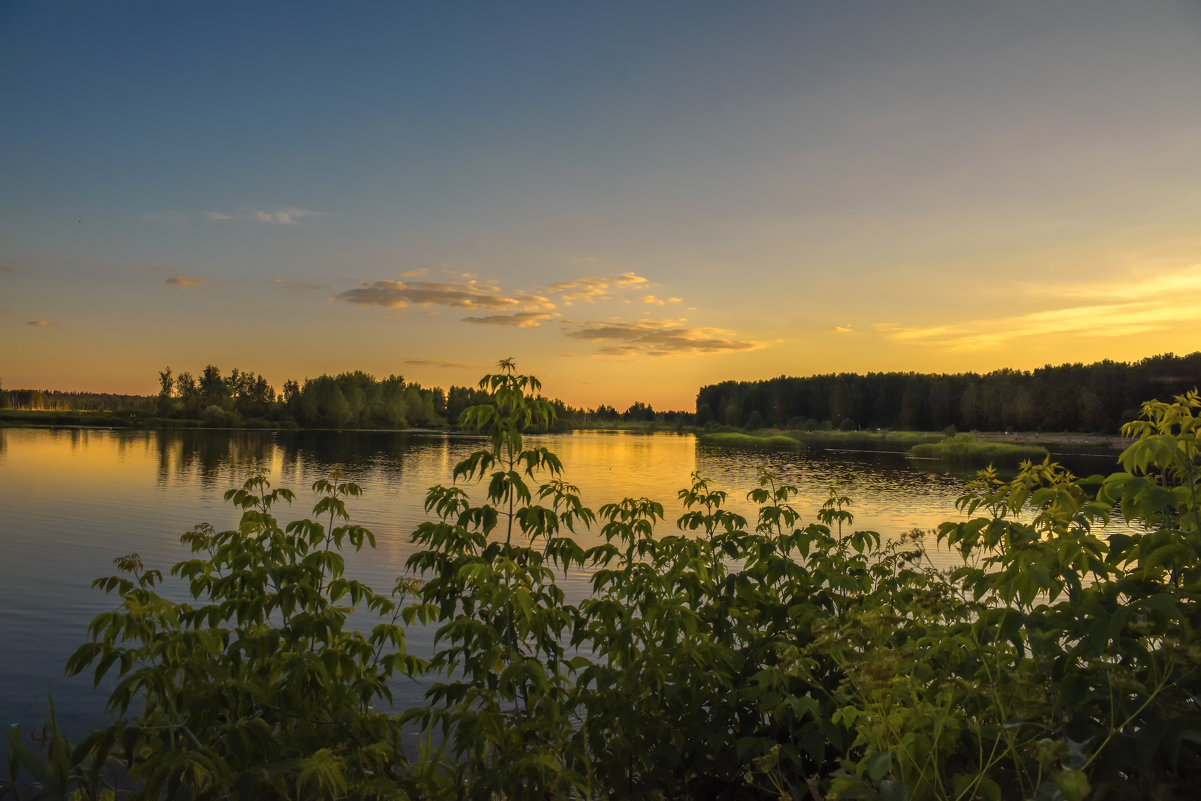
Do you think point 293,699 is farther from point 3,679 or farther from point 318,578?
point 3,679

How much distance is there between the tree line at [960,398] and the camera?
3595 inches

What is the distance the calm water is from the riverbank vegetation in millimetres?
699

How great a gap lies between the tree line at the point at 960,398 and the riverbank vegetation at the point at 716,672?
255 feet

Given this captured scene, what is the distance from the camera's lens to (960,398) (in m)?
128

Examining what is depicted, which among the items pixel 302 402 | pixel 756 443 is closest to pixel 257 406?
pixel 302 402

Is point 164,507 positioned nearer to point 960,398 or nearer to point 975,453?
point 975,453

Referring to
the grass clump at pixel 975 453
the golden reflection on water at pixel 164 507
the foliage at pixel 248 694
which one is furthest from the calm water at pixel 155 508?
the grass clump at pixel 975 453

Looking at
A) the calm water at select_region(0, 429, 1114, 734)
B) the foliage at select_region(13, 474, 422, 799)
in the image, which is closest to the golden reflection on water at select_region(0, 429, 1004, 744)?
the calm water at select_region(0, 429, 1114, 734)

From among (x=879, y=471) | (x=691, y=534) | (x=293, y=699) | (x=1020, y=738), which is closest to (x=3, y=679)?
(x=293, y=699)

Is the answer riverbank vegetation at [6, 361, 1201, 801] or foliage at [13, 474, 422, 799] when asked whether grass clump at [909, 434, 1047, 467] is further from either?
foliage at [13, 474, 422, 799]

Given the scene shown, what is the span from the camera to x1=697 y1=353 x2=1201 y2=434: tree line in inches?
3595

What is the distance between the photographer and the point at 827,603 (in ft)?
16.4

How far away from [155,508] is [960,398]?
137562 millimetres

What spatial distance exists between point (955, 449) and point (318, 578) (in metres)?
74.6
